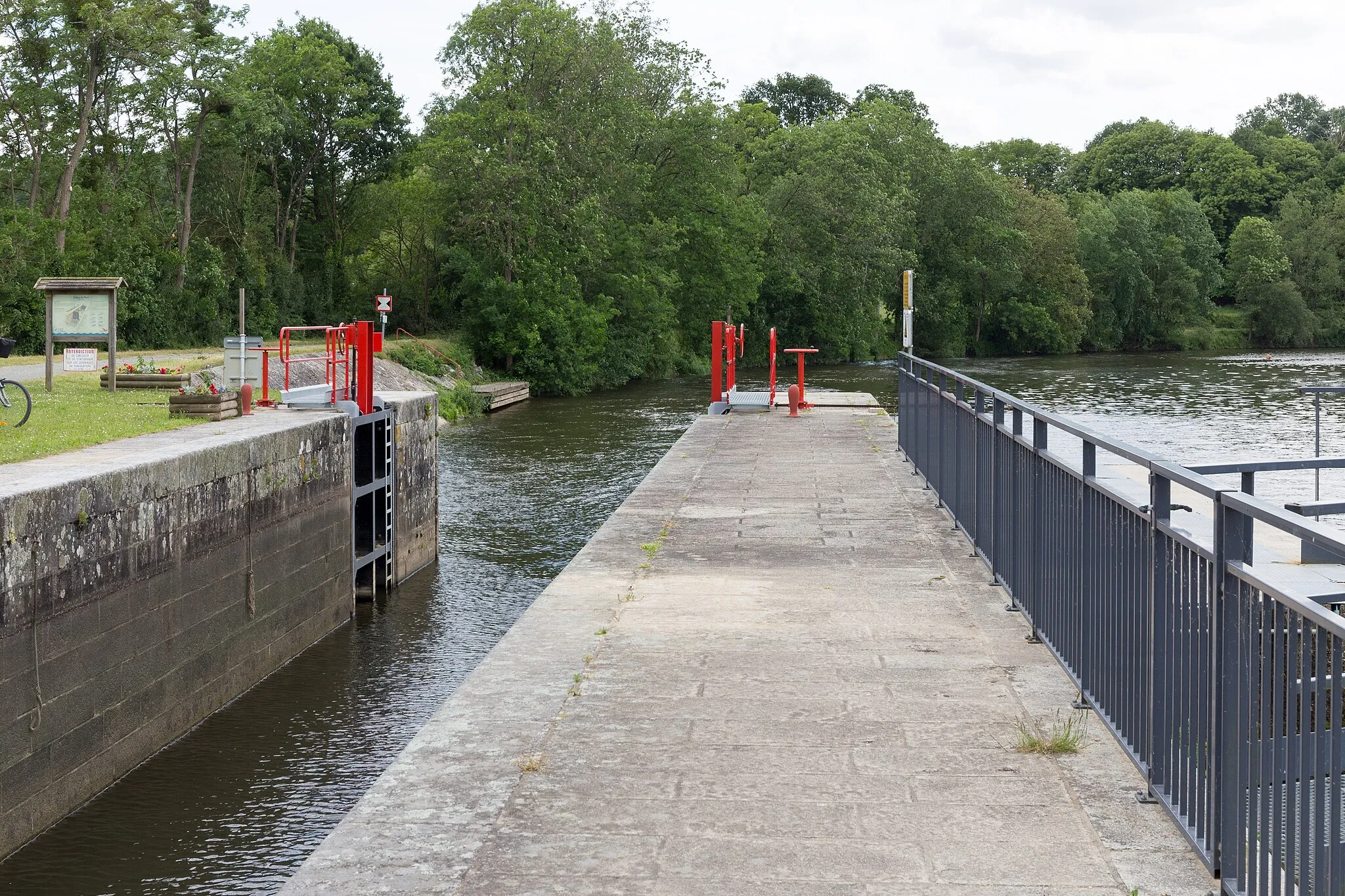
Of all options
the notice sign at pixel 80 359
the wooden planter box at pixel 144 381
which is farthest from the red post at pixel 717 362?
the notice sign at pixel 80 359

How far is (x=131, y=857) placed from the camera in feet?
24.2

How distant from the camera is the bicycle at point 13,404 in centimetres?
1276

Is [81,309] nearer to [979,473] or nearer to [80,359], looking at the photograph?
[80,359]

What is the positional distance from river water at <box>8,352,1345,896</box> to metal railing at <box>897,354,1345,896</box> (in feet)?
13.9

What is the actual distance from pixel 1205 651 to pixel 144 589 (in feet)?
21.6

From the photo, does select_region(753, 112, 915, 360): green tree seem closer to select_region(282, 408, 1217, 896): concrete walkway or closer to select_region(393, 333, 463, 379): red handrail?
select_region(393, 333, 463, 379): red handrail

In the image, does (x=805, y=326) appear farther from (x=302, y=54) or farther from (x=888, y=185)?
(x=302, y=54)

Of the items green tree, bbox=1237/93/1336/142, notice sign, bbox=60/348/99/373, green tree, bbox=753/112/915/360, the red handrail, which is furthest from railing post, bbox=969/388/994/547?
green tree, bbox=1237/93/1336/142

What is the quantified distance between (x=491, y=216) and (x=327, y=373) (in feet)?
101

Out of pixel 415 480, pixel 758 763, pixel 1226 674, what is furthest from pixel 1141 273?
pixel 1226 674

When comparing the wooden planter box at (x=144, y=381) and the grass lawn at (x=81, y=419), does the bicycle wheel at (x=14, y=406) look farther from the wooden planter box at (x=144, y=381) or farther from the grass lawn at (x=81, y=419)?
the wooden planter box at (x=144, y=381)

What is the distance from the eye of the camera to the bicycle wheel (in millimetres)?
12734

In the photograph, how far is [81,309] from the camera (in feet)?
53.8

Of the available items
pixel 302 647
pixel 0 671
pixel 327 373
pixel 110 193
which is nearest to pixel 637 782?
pixel 0 671
